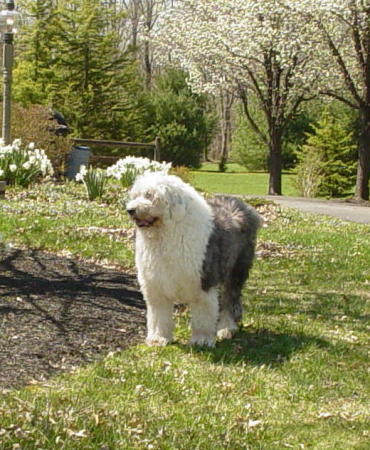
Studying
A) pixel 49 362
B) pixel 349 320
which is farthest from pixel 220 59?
pixel 49 362

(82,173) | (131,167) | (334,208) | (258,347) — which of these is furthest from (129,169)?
(258,347)

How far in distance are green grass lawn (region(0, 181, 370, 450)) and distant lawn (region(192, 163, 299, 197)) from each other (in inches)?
928

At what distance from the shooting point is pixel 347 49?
83.6 feet

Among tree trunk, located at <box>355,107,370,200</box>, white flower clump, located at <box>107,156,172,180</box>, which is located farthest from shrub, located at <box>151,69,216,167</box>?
white flower clump, located at <box>107,156,172,180</box>

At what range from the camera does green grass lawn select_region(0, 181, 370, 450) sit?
13.0ft

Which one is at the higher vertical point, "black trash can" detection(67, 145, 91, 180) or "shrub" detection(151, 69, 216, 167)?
"shrub" detection(151, 69, 216, 167)

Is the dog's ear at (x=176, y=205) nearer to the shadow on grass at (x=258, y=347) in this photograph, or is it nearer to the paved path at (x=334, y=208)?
the shadow on grass at (x=258, y=347)

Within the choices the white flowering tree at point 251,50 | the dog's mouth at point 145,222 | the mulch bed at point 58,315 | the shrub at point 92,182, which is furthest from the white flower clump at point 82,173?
the white flowering tree at point 251,50

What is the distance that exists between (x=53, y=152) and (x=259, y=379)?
588 inches

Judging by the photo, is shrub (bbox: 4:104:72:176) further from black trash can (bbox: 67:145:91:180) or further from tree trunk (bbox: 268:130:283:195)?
tree trunk (bbox: 268:130:283:195)

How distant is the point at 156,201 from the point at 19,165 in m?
10.0

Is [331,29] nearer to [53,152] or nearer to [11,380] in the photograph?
[53,152]

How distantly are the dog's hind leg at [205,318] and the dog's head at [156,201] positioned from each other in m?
0.64

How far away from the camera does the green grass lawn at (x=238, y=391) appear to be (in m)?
3.96
